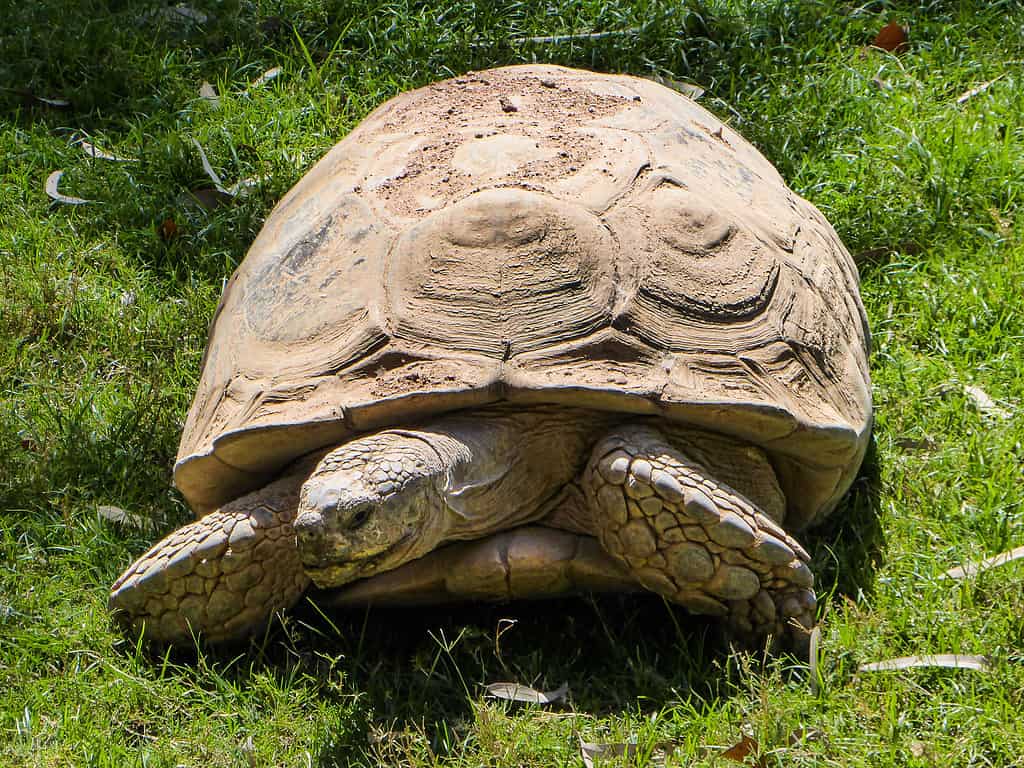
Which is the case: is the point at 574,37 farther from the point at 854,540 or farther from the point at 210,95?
the point at 854,540

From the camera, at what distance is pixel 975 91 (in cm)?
624

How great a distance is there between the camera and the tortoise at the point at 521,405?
3521 mm

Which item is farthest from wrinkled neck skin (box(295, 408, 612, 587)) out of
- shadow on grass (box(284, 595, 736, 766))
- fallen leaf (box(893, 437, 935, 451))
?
fallen leaf (box(893, 437, 935, 451))

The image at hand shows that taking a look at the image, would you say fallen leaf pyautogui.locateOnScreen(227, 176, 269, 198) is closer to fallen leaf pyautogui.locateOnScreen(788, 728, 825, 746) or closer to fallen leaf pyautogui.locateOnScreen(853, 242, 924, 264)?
fallen leaf pyautogui.locateOnScreen(853, 242, 924, 264)

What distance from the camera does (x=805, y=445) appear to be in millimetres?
3770

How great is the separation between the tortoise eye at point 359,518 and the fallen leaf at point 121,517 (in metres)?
1.33

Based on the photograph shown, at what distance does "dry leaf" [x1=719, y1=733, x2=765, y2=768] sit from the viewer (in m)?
3.27

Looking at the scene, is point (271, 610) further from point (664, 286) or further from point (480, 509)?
point (664, 286)

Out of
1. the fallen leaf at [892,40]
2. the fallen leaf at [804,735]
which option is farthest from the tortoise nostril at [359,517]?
the fallen leaf at [892,40]

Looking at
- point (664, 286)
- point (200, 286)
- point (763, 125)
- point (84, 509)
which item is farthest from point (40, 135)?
point (664, 286)

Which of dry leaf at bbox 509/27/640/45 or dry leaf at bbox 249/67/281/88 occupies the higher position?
dry leaf at bbox 509/27/640/45

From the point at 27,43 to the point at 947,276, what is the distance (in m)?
4.36

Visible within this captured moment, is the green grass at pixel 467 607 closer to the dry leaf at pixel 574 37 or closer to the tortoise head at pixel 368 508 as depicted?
the dry leaf at pixel 574 37

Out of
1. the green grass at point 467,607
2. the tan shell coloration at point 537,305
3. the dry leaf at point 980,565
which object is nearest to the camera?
the green grass at point 467,607
